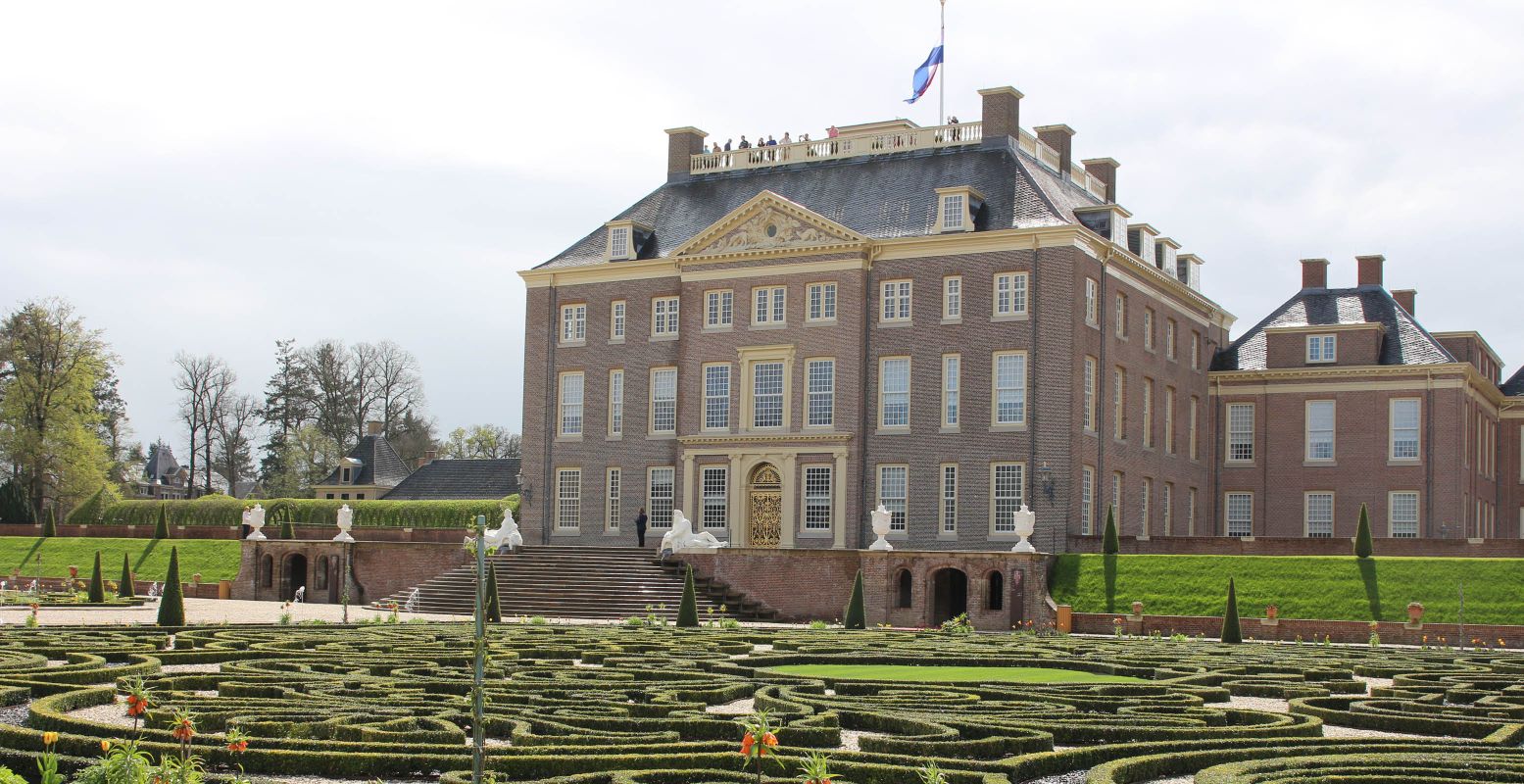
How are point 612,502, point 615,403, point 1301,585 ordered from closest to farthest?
point 1301,585 → point 612,502 → point 615,403

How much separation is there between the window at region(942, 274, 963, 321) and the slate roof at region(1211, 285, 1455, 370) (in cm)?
1353

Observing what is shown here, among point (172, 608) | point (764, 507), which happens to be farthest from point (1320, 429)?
point (172, 608)

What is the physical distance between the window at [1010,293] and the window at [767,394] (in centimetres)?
658

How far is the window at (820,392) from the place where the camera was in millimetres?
46125

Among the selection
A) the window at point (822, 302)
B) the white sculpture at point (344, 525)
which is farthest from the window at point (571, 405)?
the white sculpture at point (344, 525)

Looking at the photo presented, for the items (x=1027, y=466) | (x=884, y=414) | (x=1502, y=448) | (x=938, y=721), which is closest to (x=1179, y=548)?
(x=1027, y=466)

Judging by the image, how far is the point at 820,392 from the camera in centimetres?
4631

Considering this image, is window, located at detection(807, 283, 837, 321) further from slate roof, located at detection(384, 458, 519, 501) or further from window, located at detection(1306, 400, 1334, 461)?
slate roof, located at detection(384, 458, 519, 501)

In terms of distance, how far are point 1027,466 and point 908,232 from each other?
7.46 m

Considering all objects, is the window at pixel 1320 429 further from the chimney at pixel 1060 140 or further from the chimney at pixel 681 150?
the chimney at pixel 681 150

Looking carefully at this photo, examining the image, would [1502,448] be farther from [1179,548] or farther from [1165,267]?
[1179,548]

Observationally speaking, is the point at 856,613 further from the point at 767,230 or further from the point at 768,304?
the point at 767,230

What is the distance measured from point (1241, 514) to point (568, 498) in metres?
21.7

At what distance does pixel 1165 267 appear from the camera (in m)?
51.0
